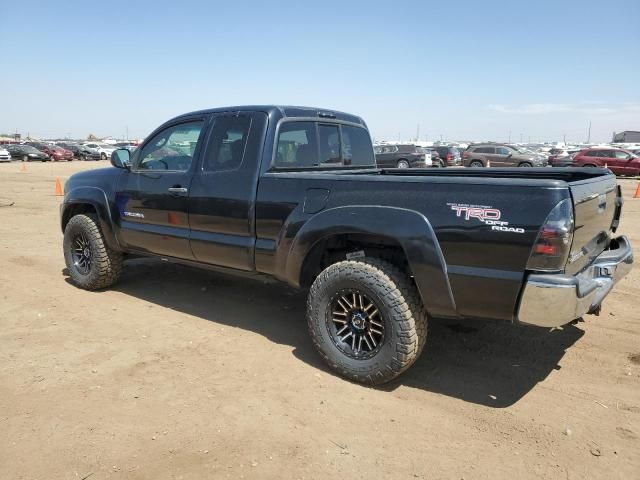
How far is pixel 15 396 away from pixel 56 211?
999 centimetres

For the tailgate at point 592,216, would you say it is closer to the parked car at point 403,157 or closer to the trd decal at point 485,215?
the trd decal at point 485,215

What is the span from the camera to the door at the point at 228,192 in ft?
13.3

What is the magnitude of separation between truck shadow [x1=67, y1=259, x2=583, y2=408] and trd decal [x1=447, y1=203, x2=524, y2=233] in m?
1.19

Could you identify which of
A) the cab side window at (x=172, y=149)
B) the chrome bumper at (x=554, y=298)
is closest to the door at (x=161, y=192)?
the cab side window at (x=172, y=149)

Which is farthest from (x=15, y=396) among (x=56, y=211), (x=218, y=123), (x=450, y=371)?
(x=56, y=211)

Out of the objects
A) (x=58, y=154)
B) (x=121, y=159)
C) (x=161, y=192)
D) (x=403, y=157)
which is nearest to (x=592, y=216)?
(x=161, y=192)

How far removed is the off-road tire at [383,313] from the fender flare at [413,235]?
0.14 meters

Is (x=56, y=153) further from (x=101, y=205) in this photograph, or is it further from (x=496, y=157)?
(x=101, y=205)

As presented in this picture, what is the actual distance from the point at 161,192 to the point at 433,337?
2732mm

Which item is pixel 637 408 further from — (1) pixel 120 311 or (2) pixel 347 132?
(1) pixel 120 311

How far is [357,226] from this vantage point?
3359 mm

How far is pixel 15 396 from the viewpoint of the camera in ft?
10.9

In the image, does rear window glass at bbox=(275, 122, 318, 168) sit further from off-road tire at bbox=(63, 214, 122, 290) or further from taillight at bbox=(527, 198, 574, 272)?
off-road tire at bbox=(63, 214, 122, 290)

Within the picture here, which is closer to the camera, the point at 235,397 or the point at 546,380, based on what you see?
the point at 235,397
